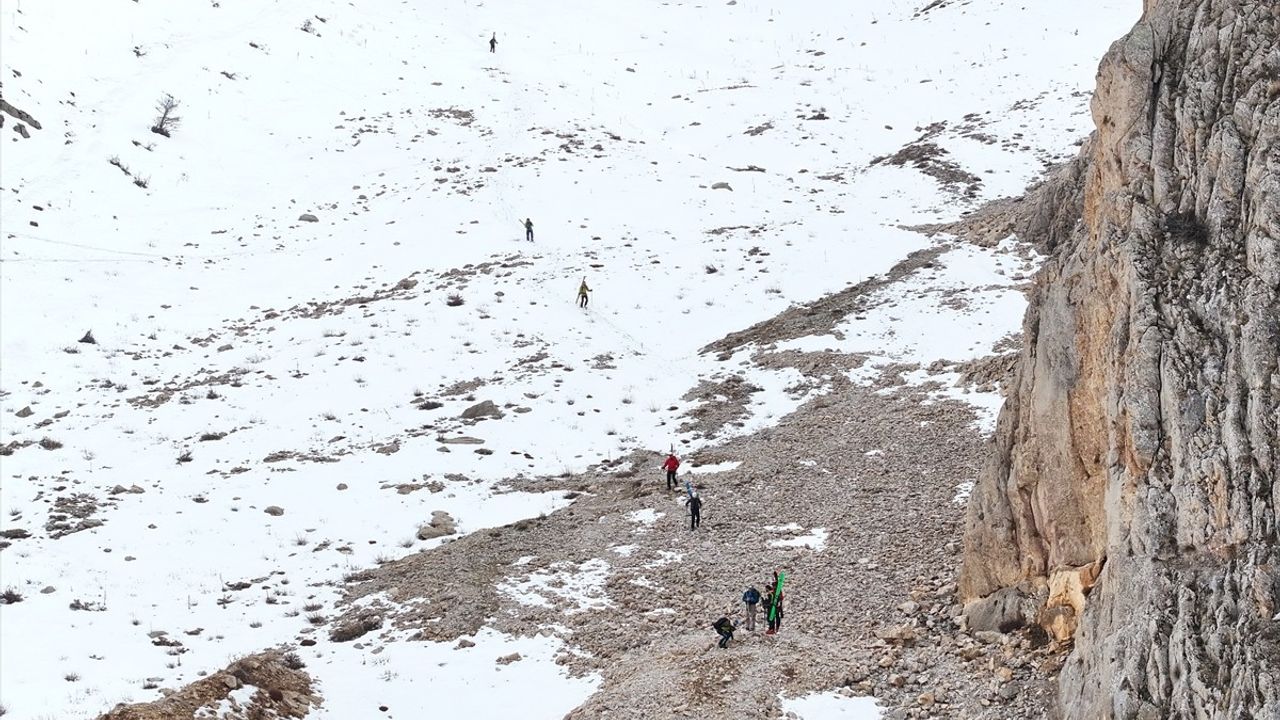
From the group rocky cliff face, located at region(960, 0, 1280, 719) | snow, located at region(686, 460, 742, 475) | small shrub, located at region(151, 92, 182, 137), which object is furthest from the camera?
small shrub, located at region(151, 92, 182, 137)

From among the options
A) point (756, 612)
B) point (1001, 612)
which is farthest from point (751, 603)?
point (1001, 612)

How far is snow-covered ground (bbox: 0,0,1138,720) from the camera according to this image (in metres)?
21.5

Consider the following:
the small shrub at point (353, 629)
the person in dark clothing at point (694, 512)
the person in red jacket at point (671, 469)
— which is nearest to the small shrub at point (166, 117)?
the person in red jacket at point (671, 469)

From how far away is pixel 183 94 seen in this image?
59281mm

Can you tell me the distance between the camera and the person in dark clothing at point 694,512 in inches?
875

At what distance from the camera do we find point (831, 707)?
15.0m

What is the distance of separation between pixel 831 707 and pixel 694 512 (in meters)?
7.78

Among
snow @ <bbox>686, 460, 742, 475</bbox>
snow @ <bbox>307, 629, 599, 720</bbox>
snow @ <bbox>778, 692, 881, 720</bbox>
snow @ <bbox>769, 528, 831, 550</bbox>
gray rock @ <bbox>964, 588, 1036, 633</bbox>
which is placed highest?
gray rock @ <bbox>964, 588, 1036, 633</bbox>

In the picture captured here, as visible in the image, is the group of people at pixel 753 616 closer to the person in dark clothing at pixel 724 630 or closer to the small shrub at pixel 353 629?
the person in dark clothing at pixel 724 630

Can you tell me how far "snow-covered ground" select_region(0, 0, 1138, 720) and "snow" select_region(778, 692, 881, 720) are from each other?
16cm

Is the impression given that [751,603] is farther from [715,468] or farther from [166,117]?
[166,117]

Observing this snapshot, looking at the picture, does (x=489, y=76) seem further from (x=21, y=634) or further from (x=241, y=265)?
(x=21, y=634)

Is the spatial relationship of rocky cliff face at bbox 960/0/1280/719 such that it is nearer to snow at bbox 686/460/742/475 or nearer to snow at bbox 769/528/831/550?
snow at bbox 769/528/831/550

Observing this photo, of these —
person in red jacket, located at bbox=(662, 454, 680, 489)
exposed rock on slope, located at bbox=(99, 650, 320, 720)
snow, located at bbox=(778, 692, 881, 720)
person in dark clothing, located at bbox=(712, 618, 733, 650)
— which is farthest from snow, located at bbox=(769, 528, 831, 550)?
exposed rock on slope, located at bbox=(99, 650, 320, 720)
